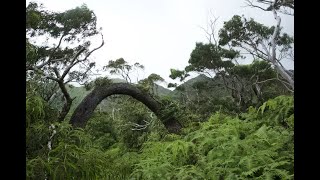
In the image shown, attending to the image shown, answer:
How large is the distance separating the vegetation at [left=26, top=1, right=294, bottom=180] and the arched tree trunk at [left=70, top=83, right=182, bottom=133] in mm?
24

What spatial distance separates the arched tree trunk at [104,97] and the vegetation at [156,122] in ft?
0.08

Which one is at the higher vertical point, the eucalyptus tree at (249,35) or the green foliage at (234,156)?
the eucalyptus tree at (249,35)

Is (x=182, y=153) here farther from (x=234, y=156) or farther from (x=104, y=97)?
(x=104, y=97)

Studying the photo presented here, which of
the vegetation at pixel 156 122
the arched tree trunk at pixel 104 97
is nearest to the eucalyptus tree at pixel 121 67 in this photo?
the vegetation at pixel 156 122

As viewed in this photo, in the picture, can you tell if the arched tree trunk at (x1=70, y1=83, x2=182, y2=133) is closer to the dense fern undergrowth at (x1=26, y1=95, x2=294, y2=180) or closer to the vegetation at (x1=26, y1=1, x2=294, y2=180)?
the vegetation at (x1=26, y1=1, x2=294, y2=180)

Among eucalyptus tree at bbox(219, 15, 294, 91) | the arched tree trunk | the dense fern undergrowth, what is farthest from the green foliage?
eucalyptus tree at bbox(219, 15, 294, 91)

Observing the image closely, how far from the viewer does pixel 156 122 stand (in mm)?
10227

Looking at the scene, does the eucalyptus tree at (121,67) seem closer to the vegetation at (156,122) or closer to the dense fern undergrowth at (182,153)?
the vegetation at (156,122)

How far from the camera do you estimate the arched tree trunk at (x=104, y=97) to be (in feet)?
25.7

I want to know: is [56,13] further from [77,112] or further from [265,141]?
[265,141]

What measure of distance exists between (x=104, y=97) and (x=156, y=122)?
225 centimetres

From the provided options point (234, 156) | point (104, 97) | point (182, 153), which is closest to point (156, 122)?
point (104, 97)

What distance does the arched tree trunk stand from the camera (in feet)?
25.7
